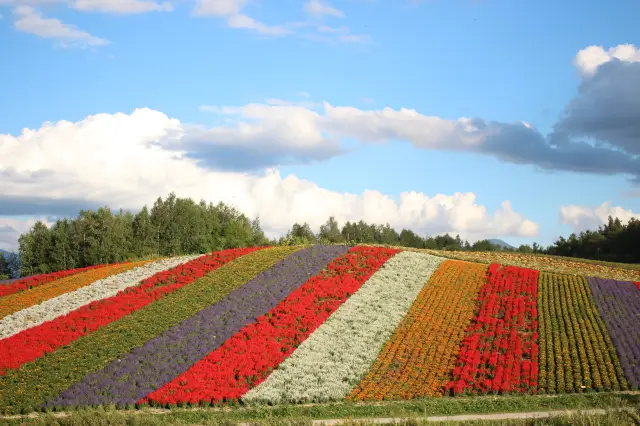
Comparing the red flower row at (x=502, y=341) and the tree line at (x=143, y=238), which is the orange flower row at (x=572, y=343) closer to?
the red flower row at (x=502, y=341)

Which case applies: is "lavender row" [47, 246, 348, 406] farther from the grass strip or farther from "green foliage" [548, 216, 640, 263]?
"green foliage" [548, 216, 640, 263]

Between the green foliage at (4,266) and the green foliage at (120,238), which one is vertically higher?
the green foliage at (120,238)

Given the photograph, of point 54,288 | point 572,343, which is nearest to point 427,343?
point 572,343

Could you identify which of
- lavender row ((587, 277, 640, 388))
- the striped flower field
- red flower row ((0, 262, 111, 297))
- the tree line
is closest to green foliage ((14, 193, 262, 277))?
the tree line

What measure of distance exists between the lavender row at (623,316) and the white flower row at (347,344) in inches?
382

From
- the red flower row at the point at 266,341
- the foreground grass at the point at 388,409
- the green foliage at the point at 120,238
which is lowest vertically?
the foreground grass at the point at 388,409

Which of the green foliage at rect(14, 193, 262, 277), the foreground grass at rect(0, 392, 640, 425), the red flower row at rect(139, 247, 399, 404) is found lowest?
the foreground grass at rect(0, 392, 640, 425)

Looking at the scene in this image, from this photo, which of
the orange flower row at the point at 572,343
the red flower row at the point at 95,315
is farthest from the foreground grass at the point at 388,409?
the red flower row at the point at 95,315

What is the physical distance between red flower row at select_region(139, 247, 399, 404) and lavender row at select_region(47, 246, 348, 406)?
59cm

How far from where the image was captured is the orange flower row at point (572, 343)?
2427 cm

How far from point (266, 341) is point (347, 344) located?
365 centimetres

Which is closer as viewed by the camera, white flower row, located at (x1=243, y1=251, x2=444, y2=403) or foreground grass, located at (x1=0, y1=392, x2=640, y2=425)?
foreground grass, located at (x1=0, y1=392, x2=640, y2=425)

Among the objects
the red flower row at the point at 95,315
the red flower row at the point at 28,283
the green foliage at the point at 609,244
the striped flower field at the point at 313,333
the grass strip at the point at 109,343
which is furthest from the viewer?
the green foliage at the point at 609,244

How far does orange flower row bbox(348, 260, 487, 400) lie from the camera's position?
23609mm
